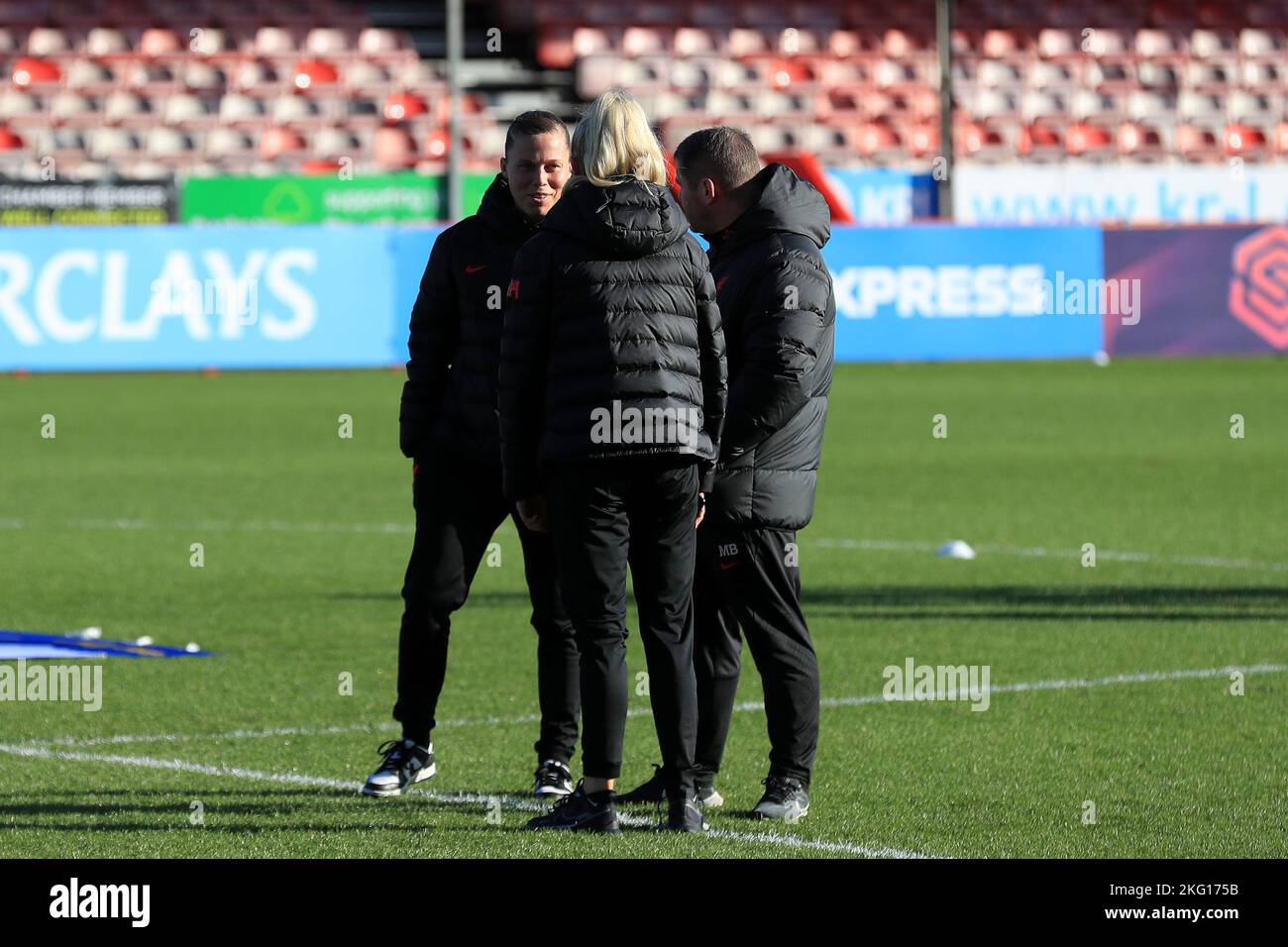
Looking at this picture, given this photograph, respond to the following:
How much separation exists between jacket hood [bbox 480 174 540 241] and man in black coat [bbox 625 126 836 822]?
511mm

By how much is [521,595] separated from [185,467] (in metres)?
7.30

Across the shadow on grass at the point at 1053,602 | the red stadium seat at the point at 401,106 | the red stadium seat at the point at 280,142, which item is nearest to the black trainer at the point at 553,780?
the shadow on grass at the point at 1053,602

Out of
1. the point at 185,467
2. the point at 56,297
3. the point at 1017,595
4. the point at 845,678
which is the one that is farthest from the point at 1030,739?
the point at 56,297

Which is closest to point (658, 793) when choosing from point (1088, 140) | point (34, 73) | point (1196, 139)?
point (34, 73)

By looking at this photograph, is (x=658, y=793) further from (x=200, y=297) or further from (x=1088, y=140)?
(x=1088, y=140)

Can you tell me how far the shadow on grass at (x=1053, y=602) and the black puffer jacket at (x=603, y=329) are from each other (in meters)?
4.88

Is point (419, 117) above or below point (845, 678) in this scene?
above

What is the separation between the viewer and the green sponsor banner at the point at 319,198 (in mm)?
35594

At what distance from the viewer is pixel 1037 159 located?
132ft

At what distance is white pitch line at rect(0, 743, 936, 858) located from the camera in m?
→ 5.99

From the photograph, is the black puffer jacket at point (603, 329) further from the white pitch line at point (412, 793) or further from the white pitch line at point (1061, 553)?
the white pitch line at point (1061, 553)

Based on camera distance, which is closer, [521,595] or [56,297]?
[521,595]

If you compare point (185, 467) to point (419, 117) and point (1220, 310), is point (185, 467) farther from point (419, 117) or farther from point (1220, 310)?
point (419, 117)
